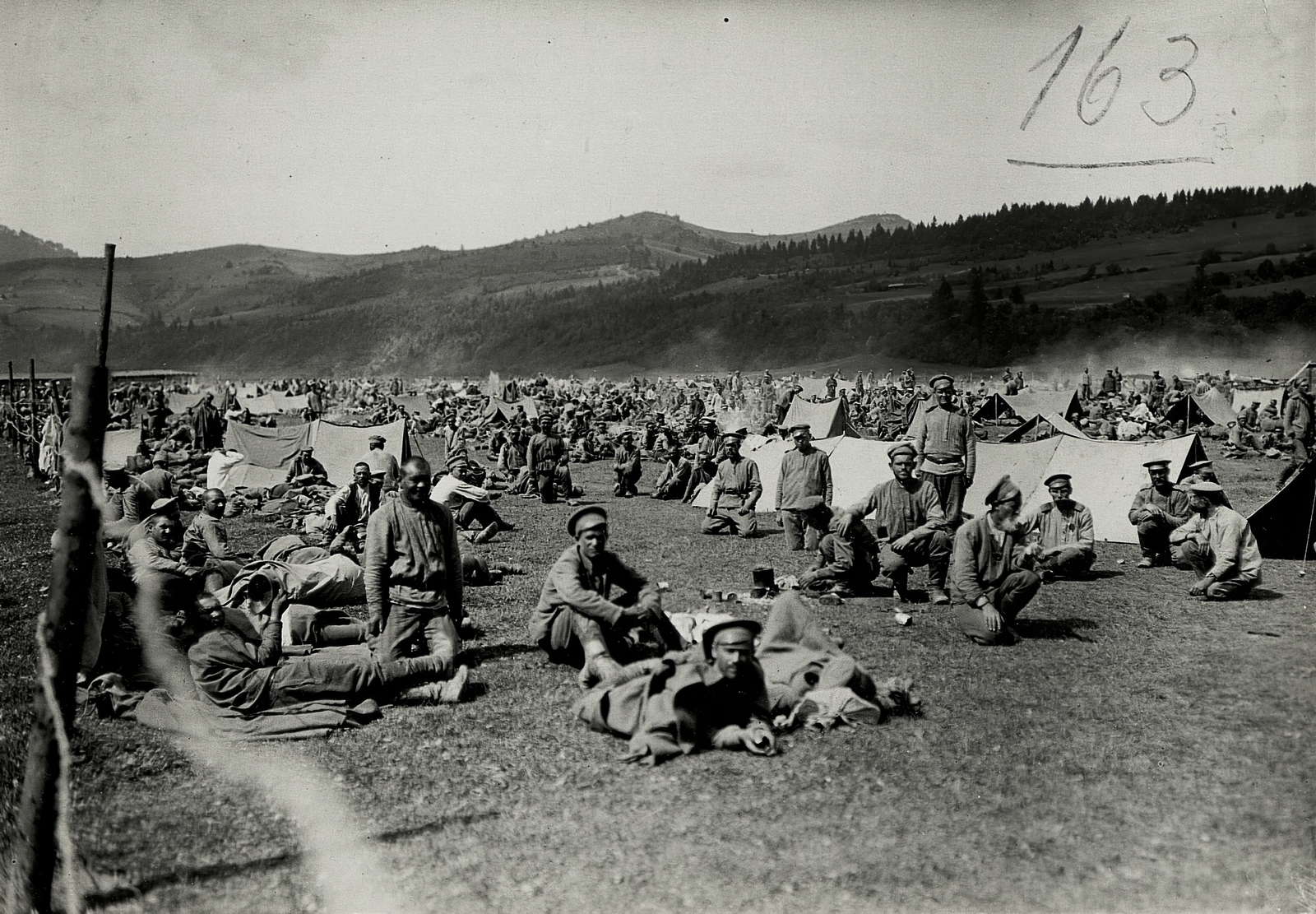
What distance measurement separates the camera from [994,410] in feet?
88.8

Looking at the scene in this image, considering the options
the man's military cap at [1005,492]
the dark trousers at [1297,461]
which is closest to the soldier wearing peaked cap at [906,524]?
the man's military cap at [1005,492]

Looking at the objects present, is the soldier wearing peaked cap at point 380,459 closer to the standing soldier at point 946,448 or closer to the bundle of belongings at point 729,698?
the standing soldier at point 946,448

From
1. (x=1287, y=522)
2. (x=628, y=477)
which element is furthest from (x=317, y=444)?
(x=1287, y=522)

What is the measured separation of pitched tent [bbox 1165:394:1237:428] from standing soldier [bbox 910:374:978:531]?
1627cm

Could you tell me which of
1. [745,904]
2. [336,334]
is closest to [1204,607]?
[745,904]

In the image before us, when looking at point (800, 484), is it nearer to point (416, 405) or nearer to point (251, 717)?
point (251, 717)

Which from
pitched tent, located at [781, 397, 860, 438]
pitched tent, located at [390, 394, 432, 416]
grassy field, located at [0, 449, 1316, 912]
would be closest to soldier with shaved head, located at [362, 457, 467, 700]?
grassy field, located at [0, 449, 1316, 912]

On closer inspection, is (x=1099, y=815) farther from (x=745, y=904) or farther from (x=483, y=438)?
(x=483, y=438)

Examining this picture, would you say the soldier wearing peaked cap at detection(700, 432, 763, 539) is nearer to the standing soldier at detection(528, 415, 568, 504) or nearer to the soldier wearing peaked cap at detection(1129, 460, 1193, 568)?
the standing soldier at detection(528, 415, 568, 504)

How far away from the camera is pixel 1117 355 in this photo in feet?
165

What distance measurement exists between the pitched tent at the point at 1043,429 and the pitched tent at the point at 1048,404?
130cm

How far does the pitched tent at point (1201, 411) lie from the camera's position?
2153 centimetres

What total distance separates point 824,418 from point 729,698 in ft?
52.6

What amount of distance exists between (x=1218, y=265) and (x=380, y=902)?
2501 inches
